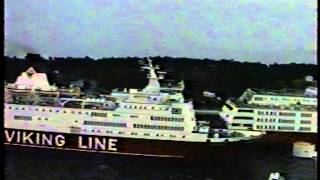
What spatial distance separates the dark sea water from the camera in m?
1.63

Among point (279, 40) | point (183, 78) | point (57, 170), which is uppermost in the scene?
point (279, 40)

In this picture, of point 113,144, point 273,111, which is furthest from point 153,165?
point 273,111

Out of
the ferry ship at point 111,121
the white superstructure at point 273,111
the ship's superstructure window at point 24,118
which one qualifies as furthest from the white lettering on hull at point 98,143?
the white superstructure at point 273,111

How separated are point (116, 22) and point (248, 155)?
52 centimetres

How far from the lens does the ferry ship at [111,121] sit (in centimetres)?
164

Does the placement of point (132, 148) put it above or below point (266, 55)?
below

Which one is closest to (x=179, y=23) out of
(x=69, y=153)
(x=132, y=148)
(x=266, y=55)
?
(x=266, y=55)

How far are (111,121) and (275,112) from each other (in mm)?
455

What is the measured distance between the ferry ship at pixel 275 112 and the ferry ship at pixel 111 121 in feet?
0.11

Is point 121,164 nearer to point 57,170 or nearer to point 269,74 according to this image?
point 57,170

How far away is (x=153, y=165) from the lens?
167 cm

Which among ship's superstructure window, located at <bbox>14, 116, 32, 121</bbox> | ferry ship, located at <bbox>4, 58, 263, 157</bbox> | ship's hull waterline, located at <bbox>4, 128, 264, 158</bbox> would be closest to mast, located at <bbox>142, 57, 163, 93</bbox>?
ferry ship, located at <bbox>4, 58, 263, 157</bbox>

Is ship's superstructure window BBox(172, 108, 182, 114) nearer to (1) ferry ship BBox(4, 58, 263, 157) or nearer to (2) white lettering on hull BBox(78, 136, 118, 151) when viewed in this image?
(1) ferry ship BBox(4, 58, 263, 157)

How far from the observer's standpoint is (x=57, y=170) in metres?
1.70
